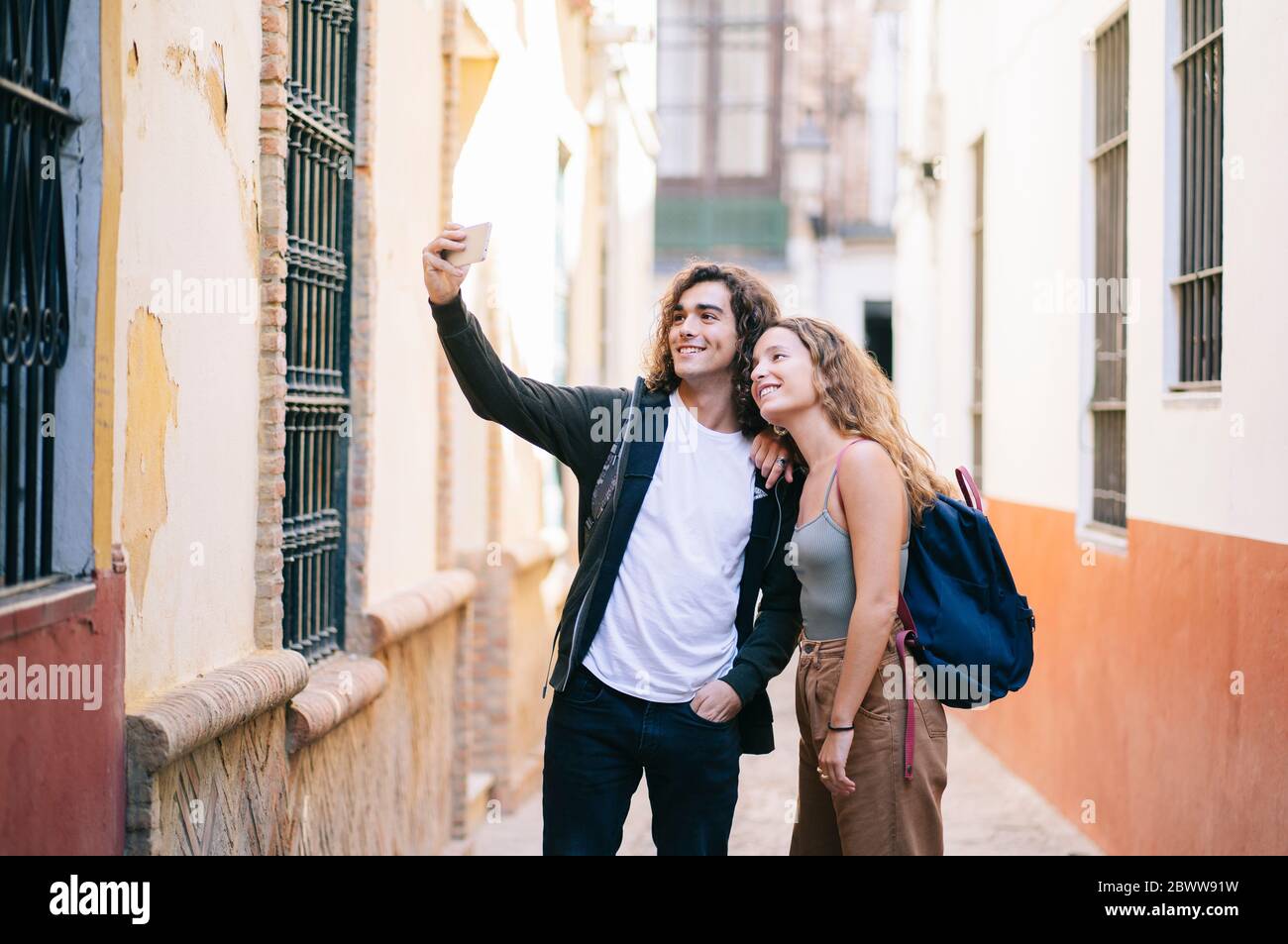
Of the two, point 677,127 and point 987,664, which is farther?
point 677,127

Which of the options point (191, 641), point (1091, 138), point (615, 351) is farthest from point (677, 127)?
point (191, 641)

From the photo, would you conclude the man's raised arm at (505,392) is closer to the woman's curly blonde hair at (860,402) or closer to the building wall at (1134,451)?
the woman's curly blonde hair at (860,402)

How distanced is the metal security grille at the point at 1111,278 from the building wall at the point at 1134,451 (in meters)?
0.09

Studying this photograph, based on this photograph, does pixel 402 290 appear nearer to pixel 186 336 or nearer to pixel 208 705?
pixel 186 336

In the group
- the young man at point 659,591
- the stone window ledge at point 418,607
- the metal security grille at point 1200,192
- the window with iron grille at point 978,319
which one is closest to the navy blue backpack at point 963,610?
the young man at point 659,591

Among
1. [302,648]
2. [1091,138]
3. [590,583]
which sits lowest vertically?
[302,648]

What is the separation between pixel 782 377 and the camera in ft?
12.6

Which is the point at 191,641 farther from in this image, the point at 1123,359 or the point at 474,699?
the point at 1123,359

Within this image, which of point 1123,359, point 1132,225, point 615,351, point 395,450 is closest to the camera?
point 395,450

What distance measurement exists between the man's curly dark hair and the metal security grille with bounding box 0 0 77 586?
1.50 meters

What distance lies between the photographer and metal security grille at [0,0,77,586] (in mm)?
3158

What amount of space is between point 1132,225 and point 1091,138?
1299 mm

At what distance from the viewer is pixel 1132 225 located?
6.84 m
